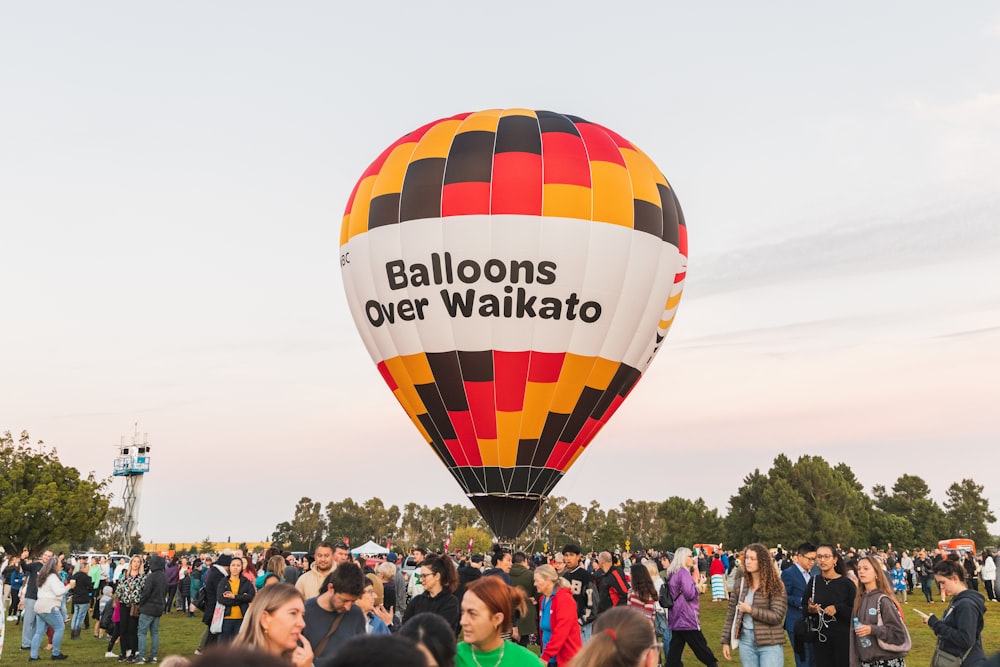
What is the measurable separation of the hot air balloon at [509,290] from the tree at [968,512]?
8656cm

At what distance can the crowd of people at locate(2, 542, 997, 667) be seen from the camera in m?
3.54

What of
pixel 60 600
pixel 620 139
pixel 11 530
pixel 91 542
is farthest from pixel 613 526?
pixel 60 600

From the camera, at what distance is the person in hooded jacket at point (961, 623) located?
632 cm

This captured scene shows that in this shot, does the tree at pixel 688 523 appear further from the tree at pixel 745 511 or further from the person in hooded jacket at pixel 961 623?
the person in hooded jacket at pixel 961 623

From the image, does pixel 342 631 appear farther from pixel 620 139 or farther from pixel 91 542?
pixel 91 542

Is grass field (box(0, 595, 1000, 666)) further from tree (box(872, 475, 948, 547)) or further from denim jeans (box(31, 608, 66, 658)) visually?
tree (box(872, 475, 948, 547))

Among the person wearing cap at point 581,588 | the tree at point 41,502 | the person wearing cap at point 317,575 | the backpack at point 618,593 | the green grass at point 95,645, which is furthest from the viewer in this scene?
the tree at point 41,502

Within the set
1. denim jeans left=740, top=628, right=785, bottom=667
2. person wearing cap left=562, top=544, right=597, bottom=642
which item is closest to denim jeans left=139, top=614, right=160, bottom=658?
person wearing cap left=562, top=544, right=597, bottom=642

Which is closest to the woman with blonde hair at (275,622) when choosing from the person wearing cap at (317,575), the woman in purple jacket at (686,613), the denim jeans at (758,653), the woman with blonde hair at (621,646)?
the woman with blonde hair at (621,646)

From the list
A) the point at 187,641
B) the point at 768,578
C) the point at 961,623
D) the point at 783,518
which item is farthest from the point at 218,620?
the point at 783,518

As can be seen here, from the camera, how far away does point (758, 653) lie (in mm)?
8000

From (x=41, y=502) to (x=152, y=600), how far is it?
3961 cm

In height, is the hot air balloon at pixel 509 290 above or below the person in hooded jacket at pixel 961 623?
above

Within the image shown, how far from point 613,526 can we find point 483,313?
8657 cm
